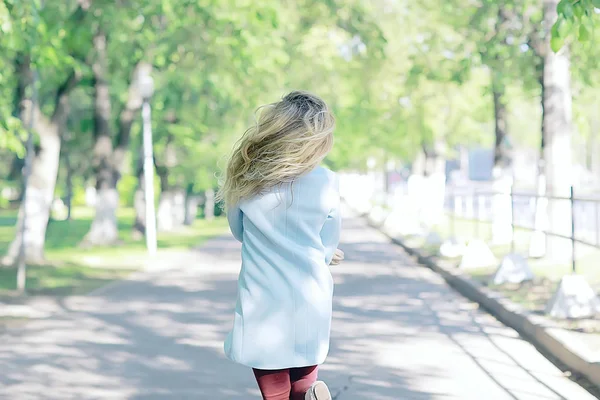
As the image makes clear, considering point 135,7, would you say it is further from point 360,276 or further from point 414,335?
point 414,335

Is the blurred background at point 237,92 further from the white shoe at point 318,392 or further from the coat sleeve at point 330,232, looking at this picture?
the white shoe at point 318,392

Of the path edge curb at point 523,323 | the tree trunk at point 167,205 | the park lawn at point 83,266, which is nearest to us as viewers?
the path edge curb at point 523,323

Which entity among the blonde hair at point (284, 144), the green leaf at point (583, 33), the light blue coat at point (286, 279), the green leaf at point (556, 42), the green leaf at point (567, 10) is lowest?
the light blue coat at point (286, 279)

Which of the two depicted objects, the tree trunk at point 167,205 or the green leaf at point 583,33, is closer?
the green leaf at point 583,33

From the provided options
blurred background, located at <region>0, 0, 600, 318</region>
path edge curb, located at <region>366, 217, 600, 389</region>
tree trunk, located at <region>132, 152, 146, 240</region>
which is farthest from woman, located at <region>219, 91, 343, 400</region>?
tree trunk, located at <region>132, 152, 146, 240</region>

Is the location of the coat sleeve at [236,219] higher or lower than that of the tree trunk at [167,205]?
higher

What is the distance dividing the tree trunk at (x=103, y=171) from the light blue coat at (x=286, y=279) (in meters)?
23.1

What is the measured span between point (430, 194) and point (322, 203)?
27641mm

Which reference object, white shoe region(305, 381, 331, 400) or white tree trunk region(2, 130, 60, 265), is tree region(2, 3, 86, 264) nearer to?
white tree trunk region(2, 130, 60, 265)

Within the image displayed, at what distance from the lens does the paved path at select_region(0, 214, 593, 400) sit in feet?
25.9

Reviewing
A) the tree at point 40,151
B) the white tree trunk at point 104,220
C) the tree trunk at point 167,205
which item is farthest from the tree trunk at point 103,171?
the tree trunk at point 167,205

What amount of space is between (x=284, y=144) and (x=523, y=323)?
7.27 metres

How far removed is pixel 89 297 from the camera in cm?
1539

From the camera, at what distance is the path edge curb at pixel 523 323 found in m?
8.20
